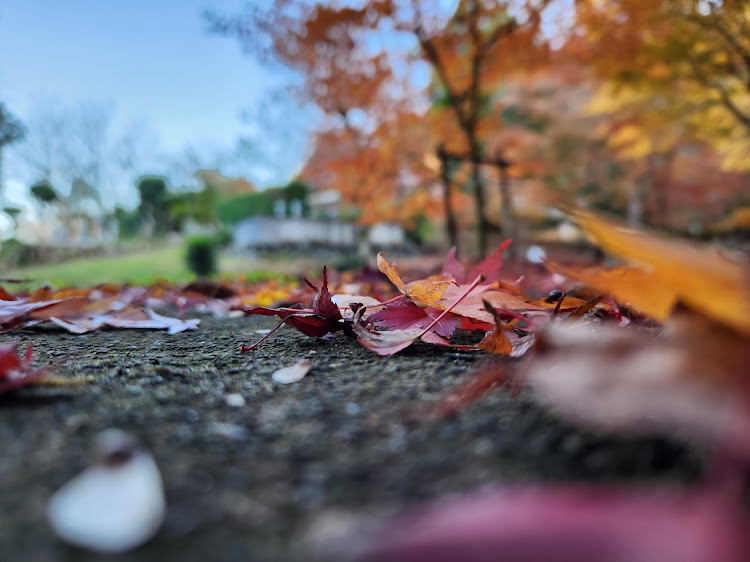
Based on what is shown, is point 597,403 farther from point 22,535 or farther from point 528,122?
point 528,122

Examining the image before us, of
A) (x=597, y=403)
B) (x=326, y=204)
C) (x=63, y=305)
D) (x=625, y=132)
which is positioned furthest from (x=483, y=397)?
(x=326, y=204)

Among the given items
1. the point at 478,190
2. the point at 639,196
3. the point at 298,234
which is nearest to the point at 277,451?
the point at 478,190

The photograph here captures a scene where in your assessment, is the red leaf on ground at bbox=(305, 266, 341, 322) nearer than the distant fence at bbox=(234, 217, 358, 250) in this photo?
Yes

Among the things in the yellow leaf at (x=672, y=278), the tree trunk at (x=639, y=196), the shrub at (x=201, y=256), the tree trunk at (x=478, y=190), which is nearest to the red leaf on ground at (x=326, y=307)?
the yellow leaf at (x=672, y=278)

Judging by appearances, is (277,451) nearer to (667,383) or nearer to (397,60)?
(667,383)

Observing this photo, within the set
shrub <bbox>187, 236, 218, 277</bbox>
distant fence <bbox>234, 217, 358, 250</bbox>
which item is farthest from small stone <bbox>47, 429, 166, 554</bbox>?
distant fence <bbox>234, 217, 358, 250</bbox>

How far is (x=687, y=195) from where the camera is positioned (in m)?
7.11

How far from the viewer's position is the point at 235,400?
1.02 ft

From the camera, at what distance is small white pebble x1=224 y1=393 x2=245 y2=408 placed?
11.9 inches

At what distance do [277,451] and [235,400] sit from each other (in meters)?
0.10

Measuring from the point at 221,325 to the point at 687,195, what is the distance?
8.29 meters

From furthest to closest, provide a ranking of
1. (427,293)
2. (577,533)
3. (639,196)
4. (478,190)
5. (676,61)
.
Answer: (639,196) < (478,190) < (676,61) < (427,293) < (577,533)

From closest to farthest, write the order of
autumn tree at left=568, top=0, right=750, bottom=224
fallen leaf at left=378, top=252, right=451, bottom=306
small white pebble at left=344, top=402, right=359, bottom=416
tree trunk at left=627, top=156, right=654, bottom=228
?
small white pebble at left=344, top=402, right=359, bottom=416, fallen leaf at left=378, top=252, right=451, bottom=306, autumn tree at left=568, top=0, right=750, bottom=224, tree trunk at left=627, top=156, right=654, bottom=228

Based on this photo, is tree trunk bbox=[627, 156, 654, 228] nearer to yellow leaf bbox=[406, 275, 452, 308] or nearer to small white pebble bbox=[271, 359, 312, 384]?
yellow leaf bbox=[406, 275, 452, 308]
